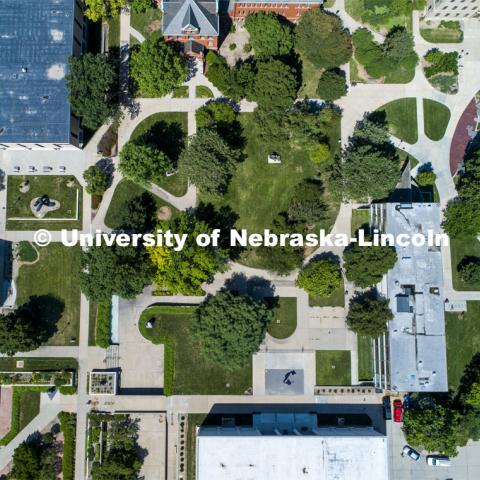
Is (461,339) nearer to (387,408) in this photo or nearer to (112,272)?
(387,408)

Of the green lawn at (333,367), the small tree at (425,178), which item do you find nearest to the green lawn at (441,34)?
the small tree at (425,178)

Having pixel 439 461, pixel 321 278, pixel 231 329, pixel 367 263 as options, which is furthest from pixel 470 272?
pixel 231 329

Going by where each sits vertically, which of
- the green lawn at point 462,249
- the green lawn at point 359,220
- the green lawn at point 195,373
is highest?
the green lawn at point 359,220

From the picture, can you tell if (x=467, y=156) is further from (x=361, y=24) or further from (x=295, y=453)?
(x=295, y=453)

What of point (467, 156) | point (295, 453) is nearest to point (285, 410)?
point (295, 453)

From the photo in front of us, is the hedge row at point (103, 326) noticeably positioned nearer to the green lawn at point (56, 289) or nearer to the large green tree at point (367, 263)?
the green lawn at point (56, 289)
